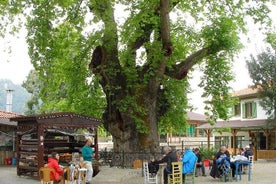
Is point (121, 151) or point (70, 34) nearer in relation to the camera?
point (70, 34)

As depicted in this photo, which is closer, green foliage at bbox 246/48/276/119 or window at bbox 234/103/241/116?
green foliage at bbox 246/48/276/119

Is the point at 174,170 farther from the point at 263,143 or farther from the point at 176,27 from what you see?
the point at 263,143

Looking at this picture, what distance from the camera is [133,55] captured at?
2441 cm

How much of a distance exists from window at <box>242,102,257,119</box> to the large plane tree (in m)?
14.9

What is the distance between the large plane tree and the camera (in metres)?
20.8

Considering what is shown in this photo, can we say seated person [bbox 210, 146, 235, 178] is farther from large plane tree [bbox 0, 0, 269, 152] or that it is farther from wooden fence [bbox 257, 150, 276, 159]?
wooden fence [bbox 257, 150, 276, 159]

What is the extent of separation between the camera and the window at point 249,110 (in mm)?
41219

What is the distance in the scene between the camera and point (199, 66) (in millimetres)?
28156

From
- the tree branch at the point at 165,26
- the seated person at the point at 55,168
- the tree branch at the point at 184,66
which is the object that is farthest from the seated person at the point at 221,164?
the seated person at the point at 55,168

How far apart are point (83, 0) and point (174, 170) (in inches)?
412

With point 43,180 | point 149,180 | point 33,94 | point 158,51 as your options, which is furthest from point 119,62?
point 33,94

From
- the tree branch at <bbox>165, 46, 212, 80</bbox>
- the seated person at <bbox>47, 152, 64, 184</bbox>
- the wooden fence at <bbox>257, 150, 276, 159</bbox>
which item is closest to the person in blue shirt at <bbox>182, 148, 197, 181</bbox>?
the seated person at <bbox>47, 152, 64, 184</bbox>

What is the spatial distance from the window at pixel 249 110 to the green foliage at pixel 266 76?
413cm

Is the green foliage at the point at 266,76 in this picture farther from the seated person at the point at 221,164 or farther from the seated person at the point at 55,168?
the seated person at the point at 55,168
